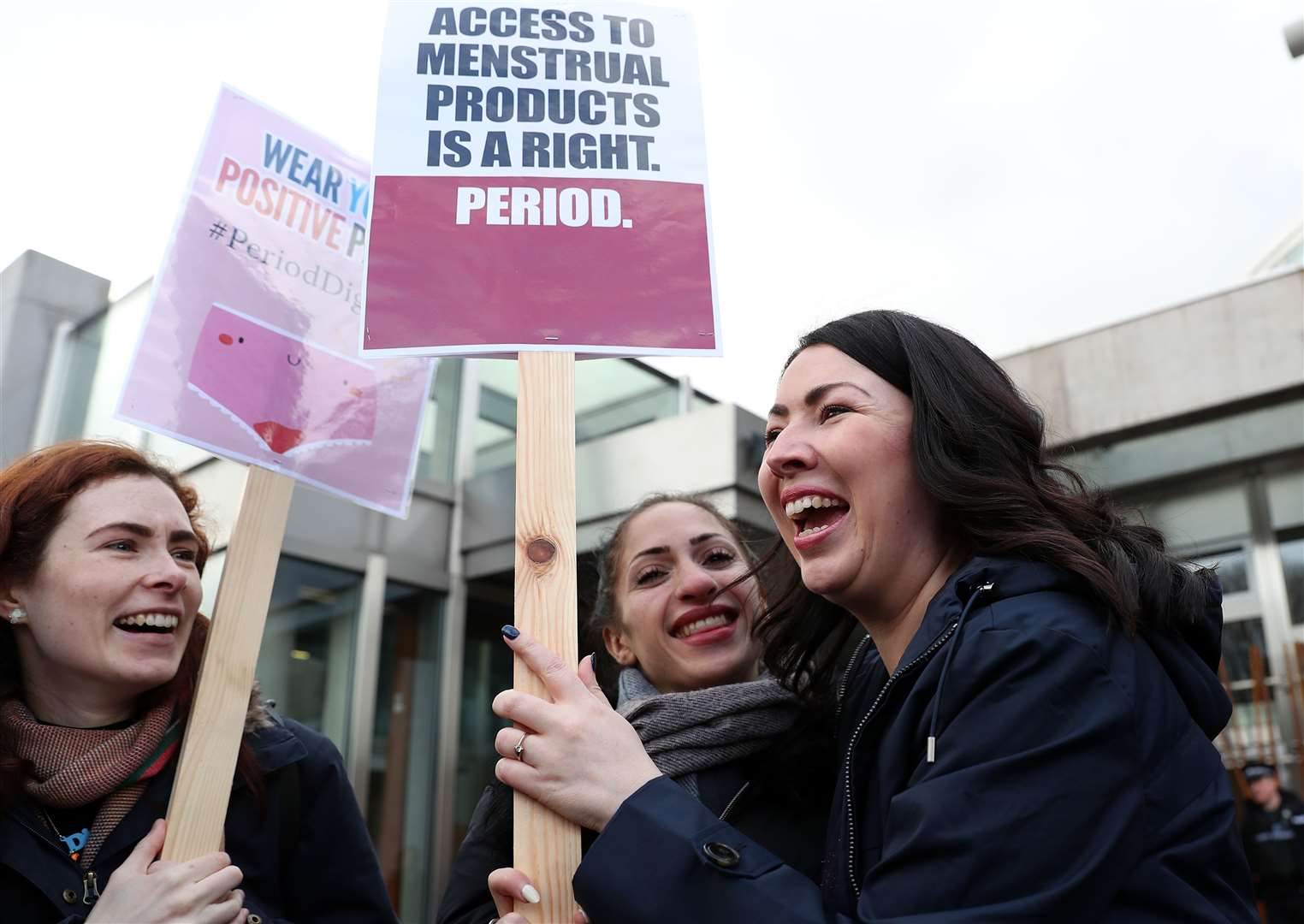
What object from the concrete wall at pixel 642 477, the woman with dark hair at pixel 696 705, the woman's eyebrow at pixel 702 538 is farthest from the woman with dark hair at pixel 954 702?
the concrete wall at pixel 642 477

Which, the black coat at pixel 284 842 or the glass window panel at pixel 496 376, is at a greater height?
the glass window panel at pixel 496 376

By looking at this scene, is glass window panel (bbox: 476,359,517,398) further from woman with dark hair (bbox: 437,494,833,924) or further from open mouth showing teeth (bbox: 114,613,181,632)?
open mouth showing teeth (bbox: 114,613,181,632)

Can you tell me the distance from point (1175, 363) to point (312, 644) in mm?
5328

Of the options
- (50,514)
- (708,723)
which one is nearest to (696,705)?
(708,723)

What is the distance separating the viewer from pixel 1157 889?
46.9 inches

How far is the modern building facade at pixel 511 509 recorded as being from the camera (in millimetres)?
6199

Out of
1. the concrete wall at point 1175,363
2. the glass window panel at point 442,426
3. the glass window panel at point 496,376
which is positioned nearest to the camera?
the concrete wall at point 1175,363

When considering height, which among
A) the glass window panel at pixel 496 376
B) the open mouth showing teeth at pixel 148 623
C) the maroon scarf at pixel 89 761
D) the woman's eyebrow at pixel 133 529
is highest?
the glass window panel at pixel 496 376

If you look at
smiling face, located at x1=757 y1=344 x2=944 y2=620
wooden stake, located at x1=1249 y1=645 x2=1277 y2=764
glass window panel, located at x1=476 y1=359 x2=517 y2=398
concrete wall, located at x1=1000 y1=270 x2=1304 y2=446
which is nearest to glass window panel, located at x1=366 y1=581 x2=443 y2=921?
glass window panel, located at x1=476 y1=359 x2=517 y2=398

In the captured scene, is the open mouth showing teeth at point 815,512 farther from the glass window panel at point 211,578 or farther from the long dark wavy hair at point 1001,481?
the glass window panel at point 211,578

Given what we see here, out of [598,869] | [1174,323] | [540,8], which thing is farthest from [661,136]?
[1174,323]

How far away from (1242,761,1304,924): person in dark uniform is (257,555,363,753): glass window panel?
5077 millimetres

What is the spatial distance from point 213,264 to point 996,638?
5.62 feet

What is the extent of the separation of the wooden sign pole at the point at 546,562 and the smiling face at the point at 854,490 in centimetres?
33
